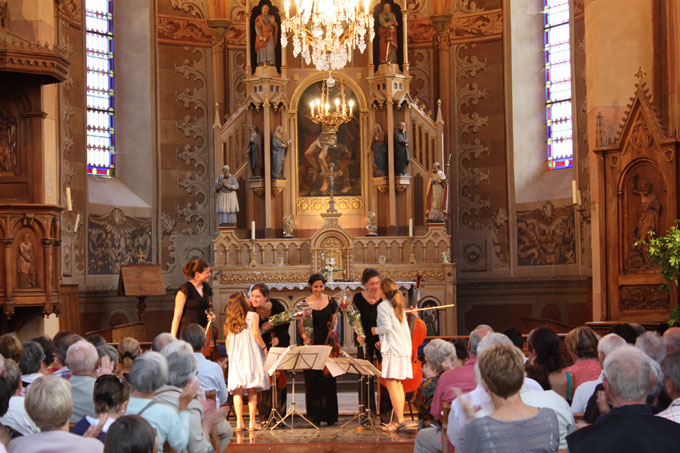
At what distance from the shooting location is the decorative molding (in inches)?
747

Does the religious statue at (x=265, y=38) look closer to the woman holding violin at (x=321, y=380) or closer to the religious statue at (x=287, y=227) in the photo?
the religious statue at (x=287, y=227)

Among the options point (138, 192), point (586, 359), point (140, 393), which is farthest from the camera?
point (138, 192)

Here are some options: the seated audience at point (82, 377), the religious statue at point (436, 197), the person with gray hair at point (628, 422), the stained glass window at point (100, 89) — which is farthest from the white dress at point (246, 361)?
the stained glass window at point (100, 89)

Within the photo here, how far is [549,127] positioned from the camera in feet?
66.9

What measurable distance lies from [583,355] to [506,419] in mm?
2680

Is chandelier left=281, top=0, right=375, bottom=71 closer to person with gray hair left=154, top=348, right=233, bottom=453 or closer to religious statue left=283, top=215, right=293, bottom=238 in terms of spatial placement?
religious statue left=283, top=215, right=293, bottom=238

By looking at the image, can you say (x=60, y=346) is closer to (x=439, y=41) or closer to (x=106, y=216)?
(x=106, y=216)

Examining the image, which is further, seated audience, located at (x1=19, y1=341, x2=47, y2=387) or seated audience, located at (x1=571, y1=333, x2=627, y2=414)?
seated audience, located at (x1=19, y1=341, x2=47, y2=387)

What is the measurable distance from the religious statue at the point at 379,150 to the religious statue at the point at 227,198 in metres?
2.82

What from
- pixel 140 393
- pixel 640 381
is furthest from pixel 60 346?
pixel 640 381

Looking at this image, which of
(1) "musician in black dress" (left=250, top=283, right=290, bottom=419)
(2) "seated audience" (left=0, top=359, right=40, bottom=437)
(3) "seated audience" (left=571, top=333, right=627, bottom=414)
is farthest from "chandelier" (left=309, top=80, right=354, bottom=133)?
(2) "seated audience" (left=0, top=359, right=40, bottom=437)

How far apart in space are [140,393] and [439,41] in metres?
16.8

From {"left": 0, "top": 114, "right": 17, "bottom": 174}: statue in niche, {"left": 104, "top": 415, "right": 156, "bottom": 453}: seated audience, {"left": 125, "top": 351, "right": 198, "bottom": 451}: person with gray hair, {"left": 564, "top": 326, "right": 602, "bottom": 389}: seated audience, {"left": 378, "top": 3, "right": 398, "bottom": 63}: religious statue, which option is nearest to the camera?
{"left": 104, "top": 415, "right": 156, "bottom": 453}: seated audience

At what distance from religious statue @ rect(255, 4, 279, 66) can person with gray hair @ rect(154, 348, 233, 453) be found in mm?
14328
